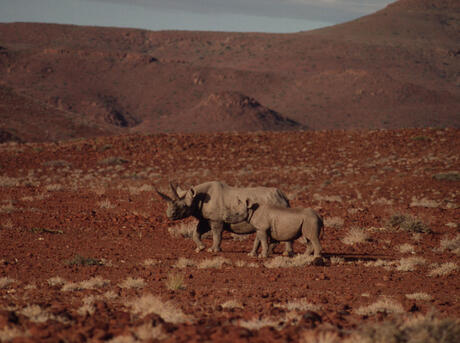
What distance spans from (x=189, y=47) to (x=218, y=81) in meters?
42.2

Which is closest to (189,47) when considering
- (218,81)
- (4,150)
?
(218,81)

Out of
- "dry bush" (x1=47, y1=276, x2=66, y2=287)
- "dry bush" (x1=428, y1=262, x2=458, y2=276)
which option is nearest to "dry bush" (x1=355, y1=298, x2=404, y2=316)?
"dry bush" (x1=428, y1=262, x2=458, y2=276)

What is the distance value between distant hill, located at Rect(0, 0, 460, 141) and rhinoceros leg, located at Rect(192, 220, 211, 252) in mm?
46758

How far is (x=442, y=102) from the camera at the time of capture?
8350 centimetres

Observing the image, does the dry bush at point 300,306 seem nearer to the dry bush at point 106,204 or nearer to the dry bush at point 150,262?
the dry bush at point 150,262

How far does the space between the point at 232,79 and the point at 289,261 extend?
8918 cm

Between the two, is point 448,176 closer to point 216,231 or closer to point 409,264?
point 409,264

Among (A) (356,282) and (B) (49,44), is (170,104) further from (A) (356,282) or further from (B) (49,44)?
(A) (356,282)

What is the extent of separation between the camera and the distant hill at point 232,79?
73250 millimetres

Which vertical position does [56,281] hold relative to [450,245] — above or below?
above

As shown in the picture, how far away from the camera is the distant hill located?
7325 cm

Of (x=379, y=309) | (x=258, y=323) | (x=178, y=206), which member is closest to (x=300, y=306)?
(x=379, y=309)

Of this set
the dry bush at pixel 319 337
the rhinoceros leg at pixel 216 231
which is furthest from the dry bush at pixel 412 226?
the dry bush at pixel 319 337

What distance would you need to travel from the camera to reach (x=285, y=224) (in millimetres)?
10258
